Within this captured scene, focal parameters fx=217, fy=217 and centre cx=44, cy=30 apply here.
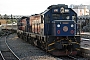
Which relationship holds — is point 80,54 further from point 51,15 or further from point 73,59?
point 51,15

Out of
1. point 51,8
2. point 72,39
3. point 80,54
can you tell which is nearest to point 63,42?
point 72,39

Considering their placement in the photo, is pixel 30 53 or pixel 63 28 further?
pixel 30 53

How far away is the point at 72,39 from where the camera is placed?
610 inches

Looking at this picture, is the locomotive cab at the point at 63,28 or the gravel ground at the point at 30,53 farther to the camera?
the locomotive cab at the point at 63,28

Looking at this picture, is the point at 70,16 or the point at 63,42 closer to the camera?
the point at 63,42

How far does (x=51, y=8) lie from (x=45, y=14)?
646 millimetres

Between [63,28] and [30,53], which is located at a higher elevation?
[63,28]

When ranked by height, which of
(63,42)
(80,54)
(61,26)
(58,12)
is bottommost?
(80,54)

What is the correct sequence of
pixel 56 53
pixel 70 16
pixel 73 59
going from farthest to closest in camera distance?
pixel 70 16 → pixel 56 53 → pixel 73 59

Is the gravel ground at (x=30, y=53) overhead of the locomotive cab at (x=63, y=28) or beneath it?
beneath

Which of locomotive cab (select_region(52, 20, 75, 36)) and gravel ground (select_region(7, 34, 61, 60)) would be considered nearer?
gravel ground (select_region(7, 34, 61, 60))

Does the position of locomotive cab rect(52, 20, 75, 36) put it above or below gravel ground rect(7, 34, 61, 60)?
above

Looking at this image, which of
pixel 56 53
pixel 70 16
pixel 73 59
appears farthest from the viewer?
pixel 70 16

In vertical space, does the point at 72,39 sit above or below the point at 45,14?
below
